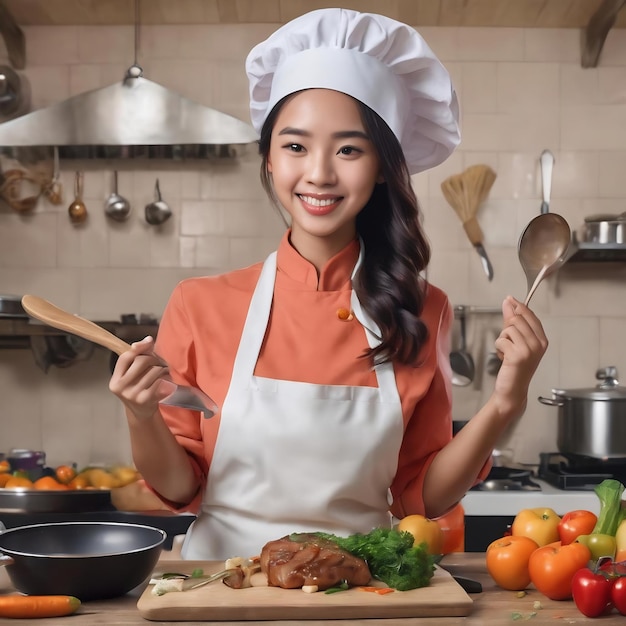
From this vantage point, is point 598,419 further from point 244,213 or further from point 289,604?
point 289,604

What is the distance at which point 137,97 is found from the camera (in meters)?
3.01

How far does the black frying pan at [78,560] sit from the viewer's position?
1035 mm

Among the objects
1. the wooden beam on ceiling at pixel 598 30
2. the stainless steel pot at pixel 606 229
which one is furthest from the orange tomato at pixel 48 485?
the wooden beam on ceiling at pixel 598 30

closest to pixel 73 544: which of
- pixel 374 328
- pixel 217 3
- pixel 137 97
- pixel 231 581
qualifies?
pixel 231 581

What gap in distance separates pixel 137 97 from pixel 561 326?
1.65m

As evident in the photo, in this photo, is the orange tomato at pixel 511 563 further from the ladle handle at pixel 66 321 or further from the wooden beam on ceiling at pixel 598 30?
the wooden beam on ceiling at pixel 598 30

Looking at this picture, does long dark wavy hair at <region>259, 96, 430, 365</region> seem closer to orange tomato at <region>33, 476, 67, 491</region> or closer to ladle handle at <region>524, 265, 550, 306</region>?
ladle handle at <region>524, 265, 550, 306</region>

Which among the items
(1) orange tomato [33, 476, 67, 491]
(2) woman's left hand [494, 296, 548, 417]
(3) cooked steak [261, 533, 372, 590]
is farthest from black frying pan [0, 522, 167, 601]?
(1) orange tomato [33, 476, 67, 491]

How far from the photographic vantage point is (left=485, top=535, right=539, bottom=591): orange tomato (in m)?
1.16

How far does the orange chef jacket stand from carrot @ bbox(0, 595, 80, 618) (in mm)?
438

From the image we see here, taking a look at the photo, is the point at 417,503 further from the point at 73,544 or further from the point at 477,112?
the point at 477,112

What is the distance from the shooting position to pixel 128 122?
3.01m

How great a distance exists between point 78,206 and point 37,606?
243 cm

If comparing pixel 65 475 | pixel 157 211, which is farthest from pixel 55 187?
pixel 65 475
